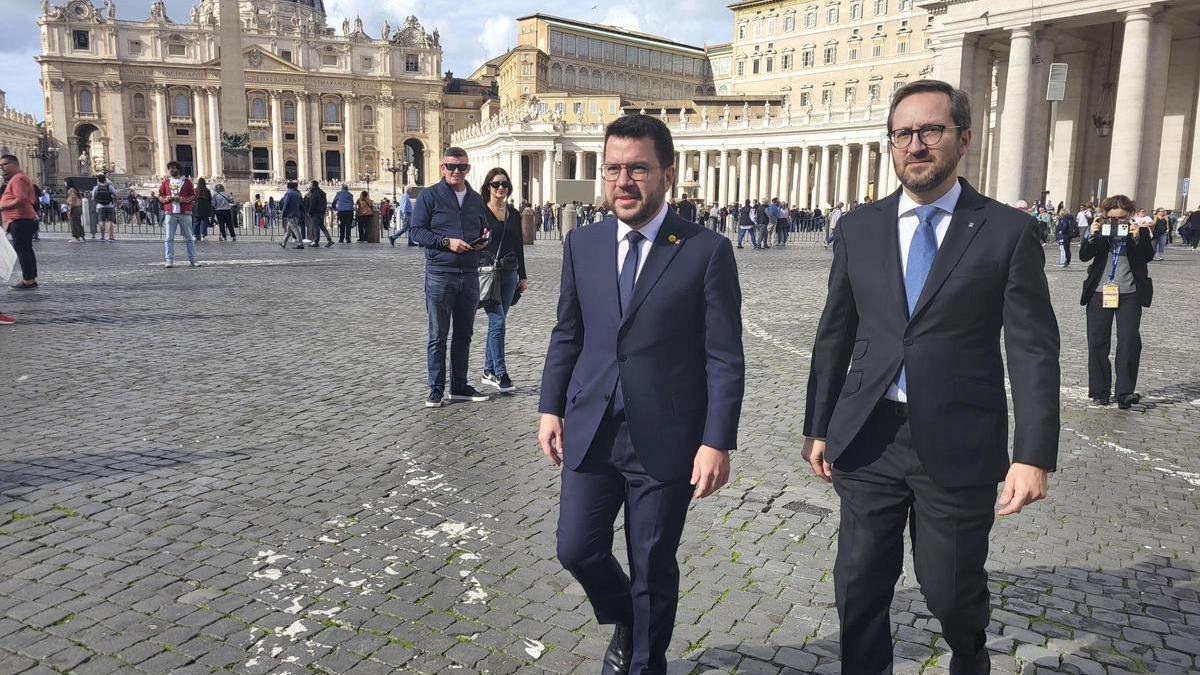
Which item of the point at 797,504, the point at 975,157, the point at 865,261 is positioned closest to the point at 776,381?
the point at 797,504

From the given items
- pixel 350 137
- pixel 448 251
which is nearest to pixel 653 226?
pixel 448 251

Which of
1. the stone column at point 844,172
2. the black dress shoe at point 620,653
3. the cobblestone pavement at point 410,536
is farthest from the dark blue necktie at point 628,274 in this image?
the stone column at point 844,172

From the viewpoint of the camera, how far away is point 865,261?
255cm

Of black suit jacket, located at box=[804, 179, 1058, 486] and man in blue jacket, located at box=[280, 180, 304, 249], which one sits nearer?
black suit jacket, located at box=[804, 179, 1058, 486]

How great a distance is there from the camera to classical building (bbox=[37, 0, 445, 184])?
83188 mm

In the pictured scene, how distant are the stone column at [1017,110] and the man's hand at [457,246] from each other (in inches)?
1196

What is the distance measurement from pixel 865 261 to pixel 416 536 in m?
2.57

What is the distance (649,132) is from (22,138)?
4059 inches

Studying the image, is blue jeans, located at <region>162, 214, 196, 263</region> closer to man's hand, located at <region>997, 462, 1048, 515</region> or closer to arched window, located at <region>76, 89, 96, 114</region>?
man's hand, located at <region>997, 462, 1048, 515</region>

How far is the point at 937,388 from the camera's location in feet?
7.77

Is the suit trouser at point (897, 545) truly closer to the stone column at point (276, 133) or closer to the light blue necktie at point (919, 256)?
the light blue necktie at point (919, 256)

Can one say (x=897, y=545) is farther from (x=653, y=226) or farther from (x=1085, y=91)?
(x=1085, y=91)

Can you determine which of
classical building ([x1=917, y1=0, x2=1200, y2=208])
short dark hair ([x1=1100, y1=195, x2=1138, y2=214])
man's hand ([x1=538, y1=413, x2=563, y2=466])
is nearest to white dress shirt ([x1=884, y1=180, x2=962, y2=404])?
man's hand ([x1=538, y1=413, x2=563, y2=466])

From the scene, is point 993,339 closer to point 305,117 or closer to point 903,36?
point 903,36
